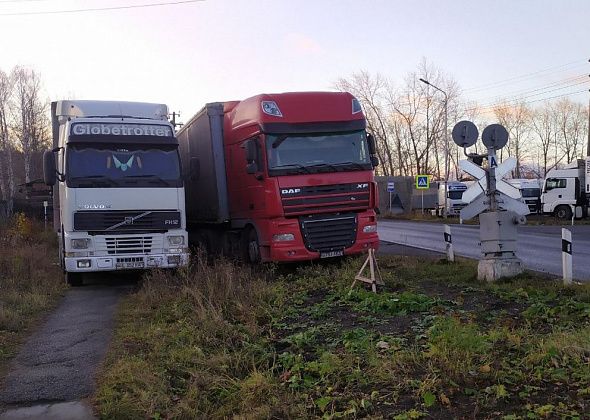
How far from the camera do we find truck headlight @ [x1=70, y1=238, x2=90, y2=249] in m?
11.8

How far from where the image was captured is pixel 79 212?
11.8 meters

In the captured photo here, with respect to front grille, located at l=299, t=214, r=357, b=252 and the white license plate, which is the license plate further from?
the white license plate

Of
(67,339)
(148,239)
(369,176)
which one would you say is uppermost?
(369,176)

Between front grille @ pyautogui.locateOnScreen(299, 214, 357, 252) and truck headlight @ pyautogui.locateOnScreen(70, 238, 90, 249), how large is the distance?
13.9 feet

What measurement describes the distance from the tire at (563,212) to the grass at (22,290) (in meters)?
30.2

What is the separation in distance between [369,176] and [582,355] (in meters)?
7.63

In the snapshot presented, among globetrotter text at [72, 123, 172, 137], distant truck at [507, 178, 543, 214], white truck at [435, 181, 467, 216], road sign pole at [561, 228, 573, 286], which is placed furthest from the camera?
white truck at [435, 181, 467, 216]

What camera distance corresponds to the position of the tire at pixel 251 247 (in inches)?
486

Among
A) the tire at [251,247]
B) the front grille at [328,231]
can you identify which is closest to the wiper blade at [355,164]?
the front grille at [328,231]

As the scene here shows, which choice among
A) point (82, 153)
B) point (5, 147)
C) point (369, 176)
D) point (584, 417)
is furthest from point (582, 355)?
point (5, 147)

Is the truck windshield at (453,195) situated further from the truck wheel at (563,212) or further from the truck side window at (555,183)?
the truck wheel at (563,212)

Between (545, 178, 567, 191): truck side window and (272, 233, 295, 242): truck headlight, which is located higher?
(545, 178, 567, 191): truck side window

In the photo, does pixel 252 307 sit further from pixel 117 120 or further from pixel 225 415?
pixel 117 120

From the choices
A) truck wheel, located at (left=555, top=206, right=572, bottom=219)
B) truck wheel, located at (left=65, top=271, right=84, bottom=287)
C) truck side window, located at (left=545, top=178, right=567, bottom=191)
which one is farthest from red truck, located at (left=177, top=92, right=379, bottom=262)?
truck wheel, located at (left=555, top=206, right=572, bottom=219)
